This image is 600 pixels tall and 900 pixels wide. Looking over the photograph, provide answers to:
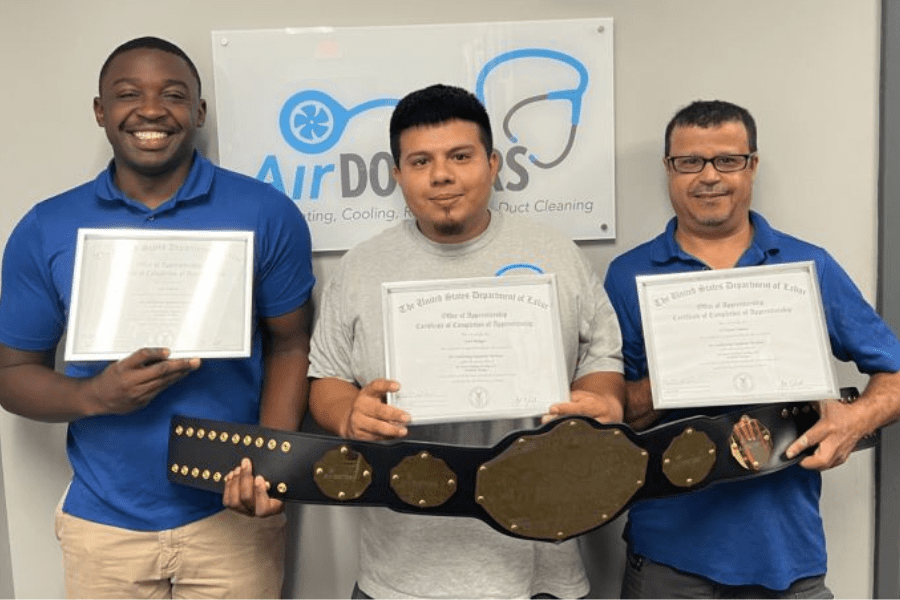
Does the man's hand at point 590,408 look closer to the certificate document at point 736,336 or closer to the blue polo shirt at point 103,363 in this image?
the certificate document at point 736,336

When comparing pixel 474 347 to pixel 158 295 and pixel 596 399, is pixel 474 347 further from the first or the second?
pixel 158 295

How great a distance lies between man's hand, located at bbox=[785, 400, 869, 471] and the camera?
67.5 inches

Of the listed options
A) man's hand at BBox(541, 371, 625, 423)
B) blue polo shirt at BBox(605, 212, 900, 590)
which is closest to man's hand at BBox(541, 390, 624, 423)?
man's hand at BBox(541, 371, 625, 423)

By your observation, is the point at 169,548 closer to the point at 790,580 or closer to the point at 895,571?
the point at 790,580

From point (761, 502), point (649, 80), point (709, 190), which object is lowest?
point (761, 502)

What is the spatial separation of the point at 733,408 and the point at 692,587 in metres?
0.37

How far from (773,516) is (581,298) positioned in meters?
0.58

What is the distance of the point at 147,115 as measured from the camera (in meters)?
1.78

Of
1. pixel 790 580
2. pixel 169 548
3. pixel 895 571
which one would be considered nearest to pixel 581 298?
→ pixel 790 580

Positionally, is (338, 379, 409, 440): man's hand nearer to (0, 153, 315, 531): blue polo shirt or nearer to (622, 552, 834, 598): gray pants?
(0, 153, 315, 531): blue polo shirt

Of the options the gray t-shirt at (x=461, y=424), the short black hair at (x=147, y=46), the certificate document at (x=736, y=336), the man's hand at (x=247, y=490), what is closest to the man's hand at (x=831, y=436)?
the certificate document at (x=736, y=336)

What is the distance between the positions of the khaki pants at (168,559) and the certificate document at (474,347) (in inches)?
22.5

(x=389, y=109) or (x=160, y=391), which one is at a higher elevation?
(x=389, y=109)

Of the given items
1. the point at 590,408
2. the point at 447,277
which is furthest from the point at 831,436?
the point at 447,277
